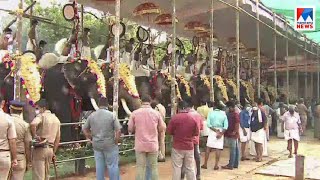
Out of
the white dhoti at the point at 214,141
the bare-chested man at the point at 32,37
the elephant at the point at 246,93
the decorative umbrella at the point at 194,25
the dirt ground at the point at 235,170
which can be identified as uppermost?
the decorative umbrella at the point at 194,25

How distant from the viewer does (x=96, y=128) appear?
22.8ft

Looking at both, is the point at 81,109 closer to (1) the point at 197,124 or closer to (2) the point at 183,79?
(1) the point at 197,124

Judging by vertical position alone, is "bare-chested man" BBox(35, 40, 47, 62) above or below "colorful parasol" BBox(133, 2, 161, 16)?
below

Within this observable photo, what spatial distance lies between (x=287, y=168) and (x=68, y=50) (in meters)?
5.42

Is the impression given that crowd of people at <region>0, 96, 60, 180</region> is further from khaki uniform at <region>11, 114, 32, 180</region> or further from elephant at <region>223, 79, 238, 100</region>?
elephant at <region>223, 79, 238, 100</region>

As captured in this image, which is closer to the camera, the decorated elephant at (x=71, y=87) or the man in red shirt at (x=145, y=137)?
the man in red shirt at (x=145, y=137)

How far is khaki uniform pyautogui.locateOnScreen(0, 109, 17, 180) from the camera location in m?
5.53

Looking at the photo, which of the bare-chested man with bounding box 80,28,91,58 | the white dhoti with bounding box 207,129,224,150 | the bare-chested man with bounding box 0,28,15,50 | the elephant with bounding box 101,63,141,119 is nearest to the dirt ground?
the white dhoti with bounding box 207,129,224,150

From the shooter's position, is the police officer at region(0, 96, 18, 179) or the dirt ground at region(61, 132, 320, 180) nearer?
the police officer at region(0, 96, 18, 179)

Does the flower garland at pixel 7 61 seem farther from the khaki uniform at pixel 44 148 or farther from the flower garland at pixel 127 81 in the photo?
the flower garland at pixel 127 81

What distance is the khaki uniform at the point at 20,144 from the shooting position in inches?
234

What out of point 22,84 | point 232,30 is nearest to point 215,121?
point 22,84

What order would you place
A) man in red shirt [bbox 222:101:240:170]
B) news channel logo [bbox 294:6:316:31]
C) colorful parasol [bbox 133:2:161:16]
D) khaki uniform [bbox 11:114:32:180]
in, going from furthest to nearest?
news channel logo [bbox 294:6:316:31] → colorful parasol [bbox 133:2:161:16] → man in red shirt [bbox 222:101:240:170] → khaki uniform [bbox 11:114:32:180]

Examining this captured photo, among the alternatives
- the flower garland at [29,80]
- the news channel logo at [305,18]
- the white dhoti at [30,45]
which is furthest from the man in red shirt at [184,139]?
the news channel logo at [305,18]
